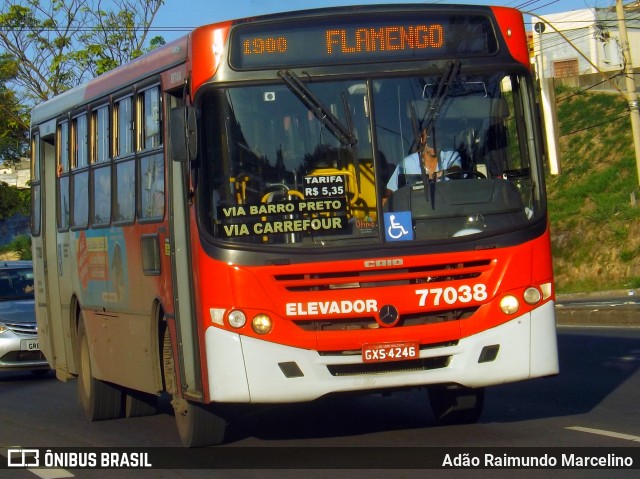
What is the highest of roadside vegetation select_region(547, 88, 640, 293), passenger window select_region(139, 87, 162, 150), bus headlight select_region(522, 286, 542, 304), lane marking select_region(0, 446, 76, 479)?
roadside vegetation select_region(547, 88, 640, 293)

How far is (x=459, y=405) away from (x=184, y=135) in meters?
3.21

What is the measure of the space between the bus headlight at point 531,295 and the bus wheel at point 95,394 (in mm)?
4901

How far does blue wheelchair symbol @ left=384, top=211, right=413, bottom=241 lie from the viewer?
7.78 meters

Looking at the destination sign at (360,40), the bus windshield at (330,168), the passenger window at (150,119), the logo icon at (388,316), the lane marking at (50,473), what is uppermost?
the destination sign at (360,40)

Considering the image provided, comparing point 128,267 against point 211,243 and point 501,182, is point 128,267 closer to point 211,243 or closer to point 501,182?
point 211,243

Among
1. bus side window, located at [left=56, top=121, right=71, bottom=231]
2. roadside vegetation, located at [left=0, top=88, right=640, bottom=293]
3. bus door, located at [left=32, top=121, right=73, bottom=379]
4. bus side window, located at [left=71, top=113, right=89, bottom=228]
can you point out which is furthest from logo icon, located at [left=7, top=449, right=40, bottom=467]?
roadside vegetation, located at [left=0, top=88, right=640, bottom=293]

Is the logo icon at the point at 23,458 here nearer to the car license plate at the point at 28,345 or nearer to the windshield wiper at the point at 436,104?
the windshield wiper at the point at 436,104

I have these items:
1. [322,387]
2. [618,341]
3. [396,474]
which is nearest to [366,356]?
[322,387]

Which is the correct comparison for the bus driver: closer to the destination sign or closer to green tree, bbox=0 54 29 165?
the destination sign

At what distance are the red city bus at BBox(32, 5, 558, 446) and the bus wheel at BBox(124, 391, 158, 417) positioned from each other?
10.3 ft

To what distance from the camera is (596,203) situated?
3959 cm

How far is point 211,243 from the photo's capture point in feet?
25.6

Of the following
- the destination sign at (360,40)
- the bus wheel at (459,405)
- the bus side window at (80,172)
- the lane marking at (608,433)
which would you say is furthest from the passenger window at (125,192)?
the lane marking at (608,433)

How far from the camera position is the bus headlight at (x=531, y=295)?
794 cm
